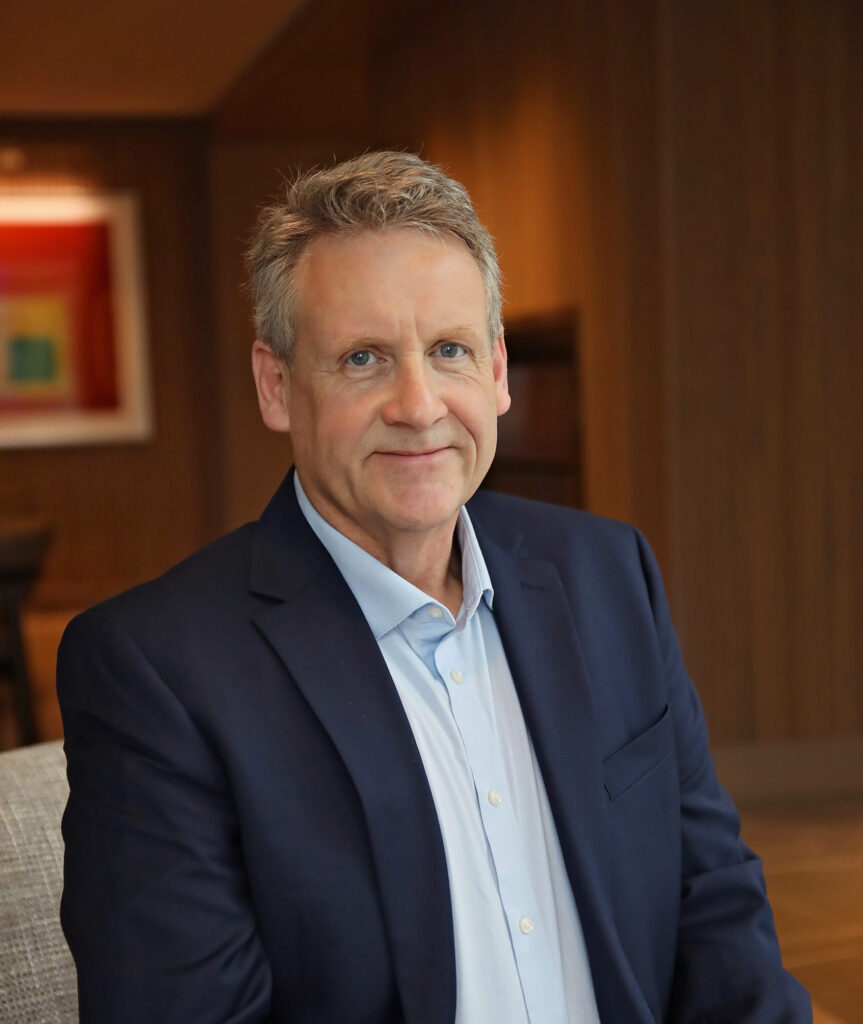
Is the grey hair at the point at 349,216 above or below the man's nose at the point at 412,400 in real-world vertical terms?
above

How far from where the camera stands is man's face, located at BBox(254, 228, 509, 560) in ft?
3.92

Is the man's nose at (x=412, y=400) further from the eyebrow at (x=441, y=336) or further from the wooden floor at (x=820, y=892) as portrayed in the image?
the wooden floor at (x=820, y=892)

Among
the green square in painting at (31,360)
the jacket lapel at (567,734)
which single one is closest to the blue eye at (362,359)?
the jacket lapel at (567,734)

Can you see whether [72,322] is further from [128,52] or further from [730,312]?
[730,312]

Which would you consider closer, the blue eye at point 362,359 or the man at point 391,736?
the man at point 391,736

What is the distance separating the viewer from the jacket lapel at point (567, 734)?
1.19m

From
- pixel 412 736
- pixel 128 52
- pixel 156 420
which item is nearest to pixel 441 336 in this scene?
pixel 412 736

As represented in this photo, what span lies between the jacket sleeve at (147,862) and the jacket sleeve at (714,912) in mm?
476

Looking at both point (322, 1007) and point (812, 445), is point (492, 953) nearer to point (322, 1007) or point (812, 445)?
point (322, 1007)

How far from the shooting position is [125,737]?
3.62 ft

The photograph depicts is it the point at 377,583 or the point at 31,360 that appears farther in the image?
the point at 31,360

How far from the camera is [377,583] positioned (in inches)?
49.3

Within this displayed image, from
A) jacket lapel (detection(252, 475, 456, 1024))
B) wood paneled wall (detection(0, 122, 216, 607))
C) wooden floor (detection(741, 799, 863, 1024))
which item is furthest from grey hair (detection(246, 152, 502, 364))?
wood paneled wall (detection(0, 122, 216, 607))

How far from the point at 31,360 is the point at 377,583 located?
6476 millimetres
